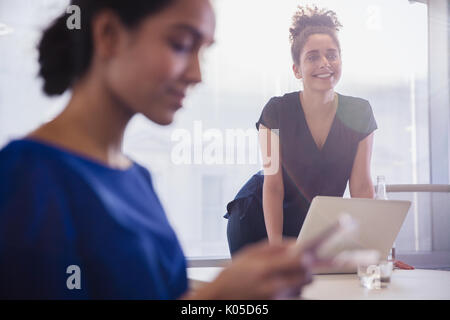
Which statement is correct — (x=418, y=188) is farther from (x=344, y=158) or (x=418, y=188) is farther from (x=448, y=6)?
(x=448, y=6)

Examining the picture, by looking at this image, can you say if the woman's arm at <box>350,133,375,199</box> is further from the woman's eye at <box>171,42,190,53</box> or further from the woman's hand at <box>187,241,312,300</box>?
the woman's hand at <box>187,241,312,300</box>

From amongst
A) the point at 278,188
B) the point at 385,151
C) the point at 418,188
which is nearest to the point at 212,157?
the point at 278,188

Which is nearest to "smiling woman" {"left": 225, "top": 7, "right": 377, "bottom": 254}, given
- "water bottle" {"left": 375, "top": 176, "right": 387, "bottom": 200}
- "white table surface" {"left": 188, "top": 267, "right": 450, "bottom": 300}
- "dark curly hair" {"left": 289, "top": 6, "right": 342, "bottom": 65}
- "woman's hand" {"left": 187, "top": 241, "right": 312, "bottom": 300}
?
"dark curly hair" {"left": 289, "top": 6, "right": 342, "bottom": 65}

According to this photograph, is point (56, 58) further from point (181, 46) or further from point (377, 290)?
point (377, 290)

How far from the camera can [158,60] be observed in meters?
0.72

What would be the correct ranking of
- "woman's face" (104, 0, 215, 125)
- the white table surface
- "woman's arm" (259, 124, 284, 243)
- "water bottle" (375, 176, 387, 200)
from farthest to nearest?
"woman's arm" (259, 124, 284, 243) → "water bottle" (375, 176, 387, 200) → the white table surface → "woman's face" (104, 0, 215, 125)

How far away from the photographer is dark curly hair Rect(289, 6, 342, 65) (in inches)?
88.7

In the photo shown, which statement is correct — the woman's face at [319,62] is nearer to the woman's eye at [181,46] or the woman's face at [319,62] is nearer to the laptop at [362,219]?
the laptop at [362,219]

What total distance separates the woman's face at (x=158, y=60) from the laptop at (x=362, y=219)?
612 millimetres

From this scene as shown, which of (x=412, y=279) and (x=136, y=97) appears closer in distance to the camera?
(x=136, y=97)

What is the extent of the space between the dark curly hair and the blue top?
5.63 feet
